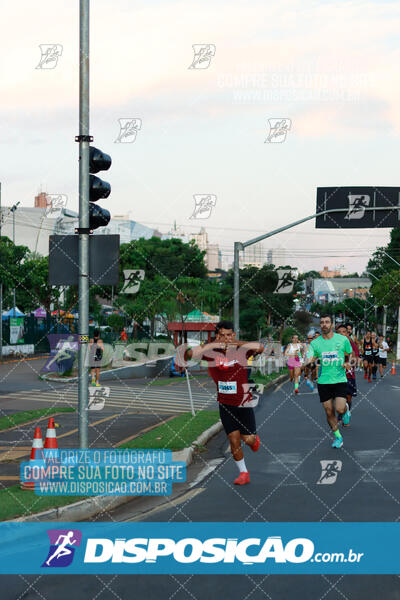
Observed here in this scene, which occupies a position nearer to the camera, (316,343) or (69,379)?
(316,343)

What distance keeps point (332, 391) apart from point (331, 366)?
42 cm

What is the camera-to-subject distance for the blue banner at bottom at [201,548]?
5.95 m

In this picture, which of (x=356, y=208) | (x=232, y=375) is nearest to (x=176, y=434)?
(x=232, y=375)

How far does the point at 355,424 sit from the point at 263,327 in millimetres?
34513

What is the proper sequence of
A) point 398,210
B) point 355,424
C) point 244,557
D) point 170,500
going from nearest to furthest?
point 244,557 < point 170,500 < point 355,424 < point 398,210

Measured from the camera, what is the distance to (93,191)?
31.2 ft

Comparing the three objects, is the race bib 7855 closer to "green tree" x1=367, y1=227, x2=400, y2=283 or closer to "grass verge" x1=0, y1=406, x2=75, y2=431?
"grass verge" x1=0, y1=406, x2=75, y2=431

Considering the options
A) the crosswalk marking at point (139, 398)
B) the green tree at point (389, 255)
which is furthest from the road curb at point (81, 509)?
the green tree at point (389, 255)

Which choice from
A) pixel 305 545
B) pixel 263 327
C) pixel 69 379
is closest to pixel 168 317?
pixel 263 327

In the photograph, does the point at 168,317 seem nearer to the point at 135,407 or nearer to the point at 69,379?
the point at 69,379

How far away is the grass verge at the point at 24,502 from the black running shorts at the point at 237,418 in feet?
6.89

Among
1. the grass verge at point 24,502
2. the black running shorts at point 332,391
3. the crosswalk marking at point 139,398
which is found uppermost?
the black running shorts at point 332,391

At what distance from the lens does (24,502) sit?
782 cm

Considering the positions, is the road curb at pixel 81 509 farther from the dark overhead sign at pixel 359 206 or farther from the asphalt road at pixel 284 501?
the dark overhead sign at pixel 359 206
